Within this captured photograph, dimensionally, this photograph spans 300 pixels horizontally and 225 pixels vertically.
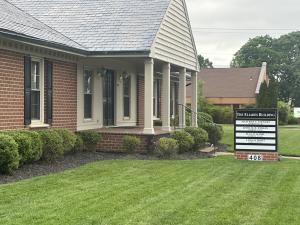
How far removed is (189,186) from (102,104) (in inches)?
362

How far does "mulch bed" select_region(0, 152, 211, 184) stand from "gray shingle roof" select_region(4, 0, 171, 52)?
130 inches

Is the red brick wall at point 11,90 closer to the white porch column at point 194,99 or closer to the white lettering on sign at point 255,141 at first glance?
the white lettering on sign at point 255,141

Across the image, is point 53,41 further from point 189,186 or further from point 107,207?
point 107,207

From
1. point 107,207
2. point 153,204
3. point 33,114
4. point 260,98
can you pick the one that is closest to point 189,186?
point 153,204

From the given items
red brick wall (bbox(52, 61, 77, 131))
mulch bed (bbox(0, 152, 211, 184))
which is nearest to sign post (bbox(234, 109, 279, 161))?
mulch bed (bbox(0, 152, 211, 184))

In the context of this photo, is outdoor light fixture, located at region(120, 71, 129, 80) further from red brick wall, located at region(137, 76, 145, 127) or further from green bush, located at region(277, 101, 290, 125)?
green bush, located at region(277, 101, 290, 125)

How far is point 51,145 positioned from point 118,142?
3.66m

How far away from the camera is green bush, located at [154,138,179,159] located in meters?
16.0

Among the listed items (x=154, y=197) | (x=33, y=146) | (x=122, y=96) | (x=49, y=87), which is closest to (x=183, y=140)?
(x=122, y=96)

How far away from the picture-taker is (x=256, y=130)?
15859 millimetres

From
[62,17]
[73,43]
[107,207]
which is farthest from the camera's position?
[62,17]

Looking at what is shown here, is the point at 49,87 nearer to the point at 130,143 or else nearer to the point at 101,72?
the point at 130,143

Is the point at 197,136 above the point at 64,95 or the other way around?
the other way around

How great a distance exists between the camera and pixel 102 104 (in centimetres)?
1908
